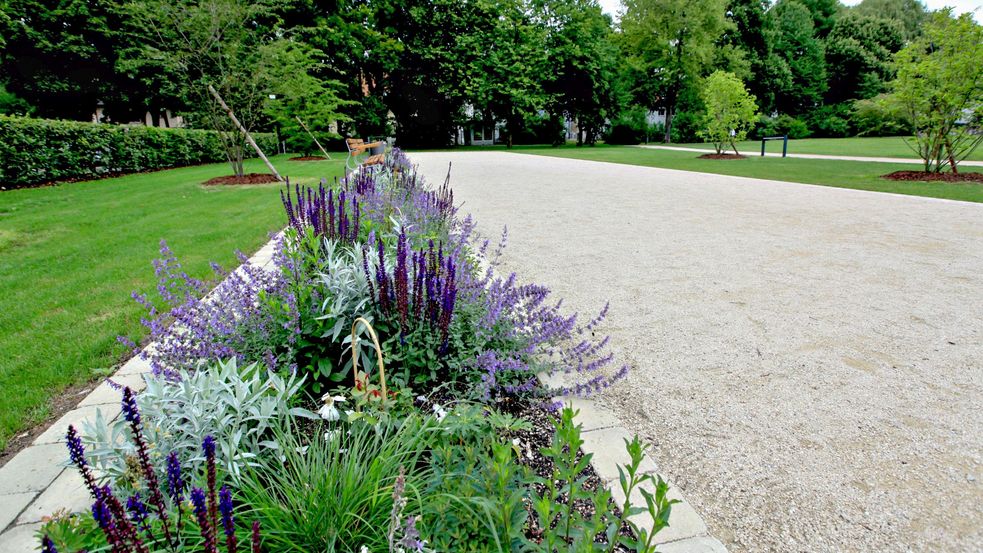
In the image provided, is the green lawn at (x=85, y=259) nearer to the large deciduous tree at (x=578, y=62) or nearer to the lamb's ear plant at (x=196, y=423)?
the lamb's ear plant at (x=196, y=423)

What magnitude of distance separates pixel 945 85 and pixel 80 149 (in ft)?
63.8

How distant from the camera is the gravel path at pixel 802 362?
5.64 ft

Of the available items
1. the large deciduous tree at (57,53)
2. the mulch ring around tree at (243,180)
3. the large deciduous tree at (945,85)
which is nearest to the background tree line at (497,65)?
the large deciduous tree at (57,53)

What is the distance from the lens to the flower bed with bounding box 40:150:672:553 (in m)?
1.20

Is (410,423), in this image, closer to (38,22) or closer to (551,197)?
(551,197)

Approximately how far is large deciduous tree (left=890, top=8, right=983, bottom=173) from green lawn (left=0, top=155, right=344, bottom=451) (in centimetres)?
1264

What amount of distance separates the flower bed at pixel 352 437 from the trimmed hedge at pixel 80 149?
11798mm

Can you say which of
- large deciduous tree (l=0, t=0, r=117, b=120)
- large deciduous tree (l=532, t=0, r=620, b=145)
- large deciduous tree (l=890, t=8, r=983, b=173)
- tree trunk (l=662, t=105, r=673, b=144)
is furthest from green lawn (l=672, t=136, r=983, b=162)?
large deciduous tree (l=0, t=0, r=117, b=120)

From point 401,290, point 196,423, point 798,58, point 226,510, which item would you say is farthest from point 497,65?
point 226,510

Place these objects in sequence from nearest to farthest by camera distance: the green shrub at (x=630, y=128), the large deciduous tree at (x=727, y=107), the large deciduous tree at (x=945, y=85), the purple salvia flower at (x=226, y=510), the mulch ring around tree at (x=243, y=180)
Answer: the purple salvia flower at (x=226, y=510), the large deciduous tree at (x=945, y=85), the mulch ring around tree at (x=243, y=180), the large deciduous tree at (x=727, y=107), the green shrub at (x=630, y=128)

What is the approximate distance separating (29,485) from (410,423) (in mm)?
1443

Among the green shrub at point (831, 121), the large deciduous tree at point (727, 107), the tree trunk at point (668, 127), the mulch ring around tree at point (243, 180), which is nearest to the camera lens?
the mulch ring around tree at point (243, 180)

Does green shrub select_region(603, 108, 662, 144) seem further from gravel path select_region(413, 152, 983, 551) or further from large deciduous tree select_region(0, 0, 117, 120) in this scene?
gravel path select_region(413, 152, 983, 551)

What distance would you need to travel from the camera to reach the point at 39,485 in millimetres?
1805
